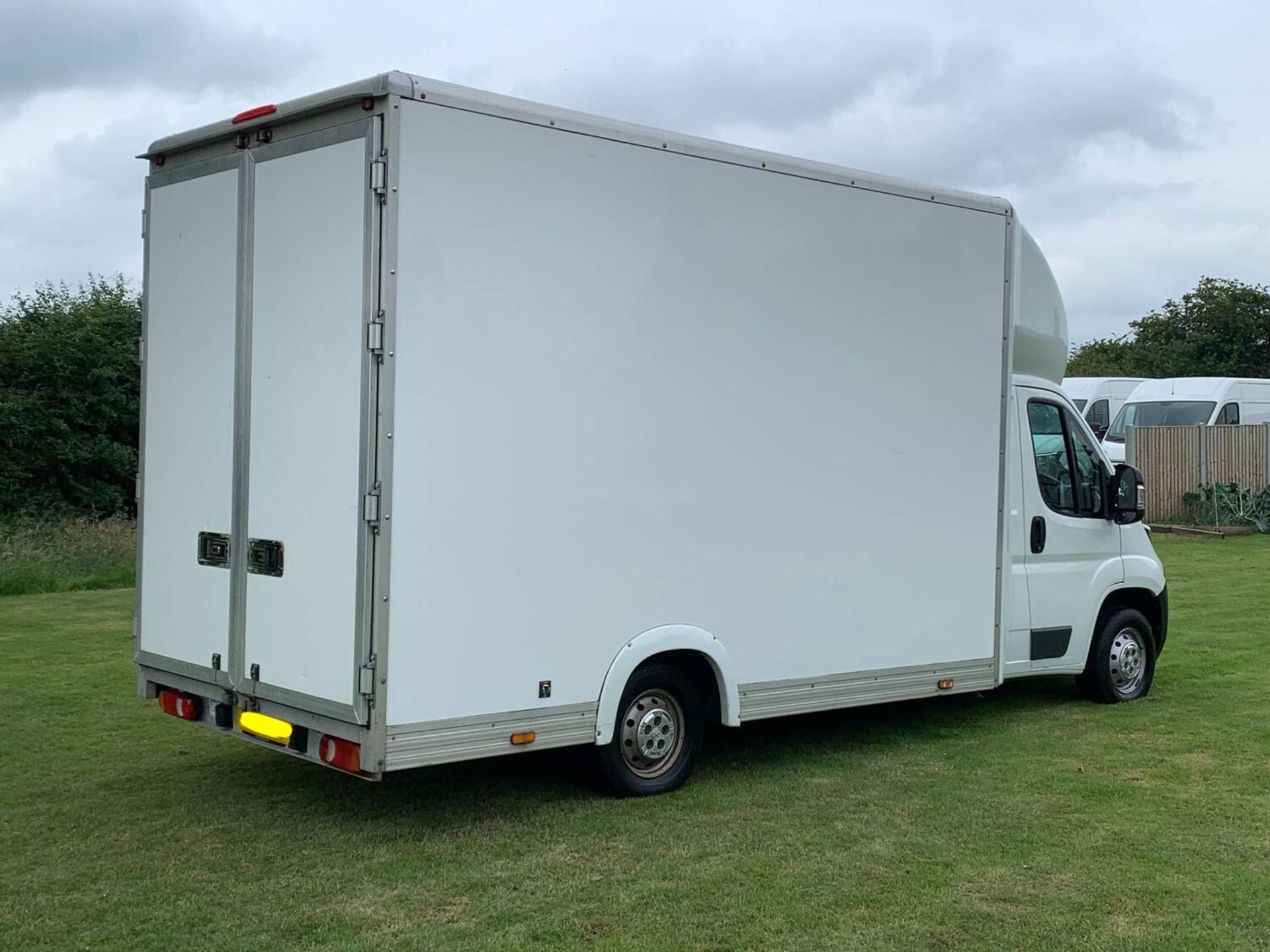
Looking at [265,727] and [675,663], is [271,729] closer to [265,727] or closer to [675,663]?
[265,727]

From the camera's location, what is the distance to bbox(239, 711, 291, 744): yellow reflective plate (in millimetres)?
6023

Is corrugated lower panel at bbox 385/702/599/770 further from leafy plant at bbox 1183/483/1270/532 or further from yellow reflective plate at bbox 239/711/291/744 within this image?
leafy plant at bbox 1183/483/1270/532

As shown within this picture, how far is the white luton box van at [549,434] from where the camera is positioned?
571cm

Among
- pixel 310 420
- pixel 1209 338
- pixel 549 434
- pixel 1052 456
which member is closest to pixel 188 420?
pixel 310 420

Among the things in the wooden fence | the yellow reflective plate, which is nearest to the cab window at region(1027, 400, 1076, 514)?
the yellow reflective plate

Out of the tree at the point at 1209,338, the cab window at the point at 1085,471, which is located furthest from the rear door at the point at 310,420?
the tree at the point at 1209,338

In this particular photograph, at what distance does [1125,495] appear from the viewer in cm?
880

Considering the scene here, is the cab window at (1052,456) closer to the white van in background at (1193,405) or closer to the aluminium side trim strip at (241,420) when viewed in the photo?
the aluminium side trim strip at (241,420)

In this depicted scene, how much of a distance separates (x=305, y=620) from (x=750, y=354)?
2527 millimetres

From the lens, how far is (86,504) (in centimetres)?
2512

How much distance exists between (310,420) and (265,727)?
4.52 feet

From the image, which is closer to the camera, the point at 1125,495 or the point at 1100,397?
the point at 1125,495

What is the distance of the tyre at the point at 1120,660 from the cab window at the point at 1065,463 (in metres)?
0.81

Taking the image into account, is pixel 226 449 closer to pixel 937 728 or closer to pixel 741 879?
pixel 741 879
